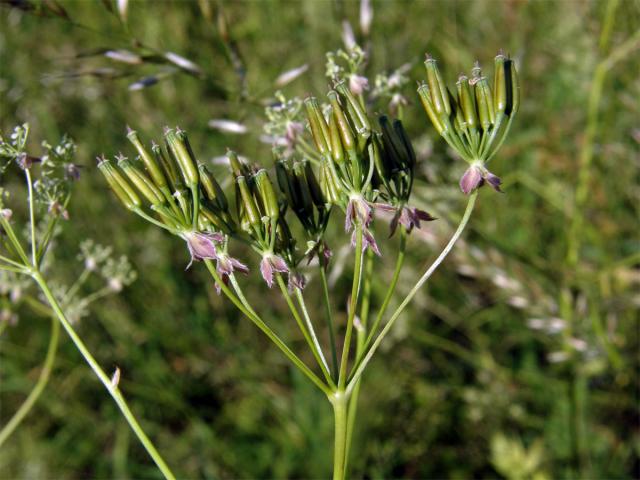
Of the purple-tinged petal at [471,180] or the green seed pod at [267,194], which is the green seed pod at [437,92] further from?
the green seed pod at [267,194]

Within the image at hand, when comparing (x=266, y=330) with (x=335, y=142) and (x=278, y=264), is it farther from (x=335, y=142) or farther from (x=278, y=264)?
(x=335, y=142)

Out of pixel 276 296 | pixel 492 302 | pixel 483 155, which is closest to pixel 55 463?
pixel 276 296

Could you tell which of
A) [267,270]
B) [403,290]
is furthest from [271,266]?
[403,290]

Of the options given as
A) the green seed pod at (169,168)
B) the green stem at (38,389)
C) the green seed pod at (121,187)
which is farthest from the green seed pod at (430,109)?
the green stem at (38,389)

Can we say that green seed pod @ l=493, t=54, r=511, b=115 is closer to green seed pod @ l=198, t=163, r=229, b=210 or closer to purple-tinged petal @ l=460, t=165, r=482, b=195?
purple-tinged petal @ l=460, t=165, r=482, b=195

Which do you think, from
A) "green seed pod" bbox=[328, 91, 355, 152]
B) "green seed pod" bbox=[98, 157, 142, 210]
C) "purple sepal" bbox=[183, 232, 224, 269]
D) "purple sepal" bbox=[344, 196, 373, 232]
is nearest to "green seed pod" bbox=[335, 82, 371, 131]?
"green seed pod" bbox=[328, 91, 355, 152]

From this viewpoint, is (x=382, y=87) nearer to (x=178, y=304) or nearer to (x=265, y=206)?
(x=265, y=206)
